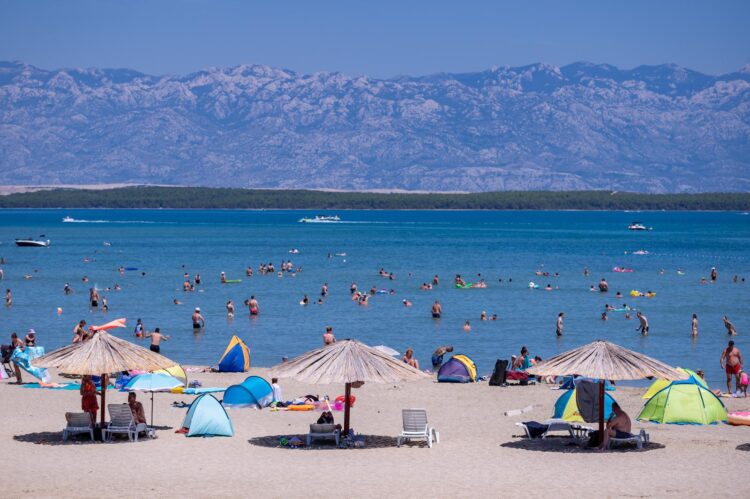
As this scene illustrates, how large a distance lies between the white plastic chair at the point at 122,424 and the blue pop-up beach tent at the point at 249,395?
4633 mm

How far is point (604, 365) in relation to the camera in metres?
22.9

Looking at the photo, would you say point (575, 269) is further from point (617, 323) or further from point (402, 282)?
point (617, 323)

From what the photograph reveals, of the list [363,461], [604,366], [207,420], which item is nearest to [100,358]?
[207,420]

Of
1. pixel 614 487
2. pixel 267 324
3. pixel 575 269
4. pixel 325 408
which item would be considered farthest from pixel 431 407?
pixel 575 269

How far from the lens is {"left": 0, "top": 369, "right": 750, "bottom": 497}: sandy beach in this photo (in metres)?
20.0

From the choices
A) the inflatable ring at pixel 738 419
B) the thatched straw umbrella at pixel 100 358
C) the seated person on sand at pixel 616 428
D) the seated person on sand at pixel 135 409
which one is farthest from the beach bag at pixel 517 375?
the thatched straw umbrella at pixel 100 358

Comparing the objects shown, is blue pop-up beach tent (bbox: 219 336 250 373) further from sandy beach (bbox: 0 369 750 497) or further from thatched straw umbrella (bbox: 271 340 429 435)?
thatched straw umbrella (bbox: 271 340 429 435)

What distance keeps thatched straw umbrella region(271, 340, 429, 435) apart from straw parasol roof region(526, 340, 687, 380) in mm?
2606

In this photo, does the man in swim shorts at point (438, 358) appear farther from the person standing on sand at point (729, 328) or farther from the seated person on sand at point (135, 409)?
the seated person on sand at point (135, 409)

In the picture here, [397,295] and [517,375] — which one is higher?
[397,295]

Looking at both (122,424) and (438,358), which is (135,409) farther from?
(438,358)

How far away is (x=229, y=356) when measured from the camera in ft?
117

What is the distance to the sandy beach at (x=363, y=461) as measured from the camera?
Answer: 20.0m

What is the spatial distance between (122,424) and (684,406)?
12.1m
